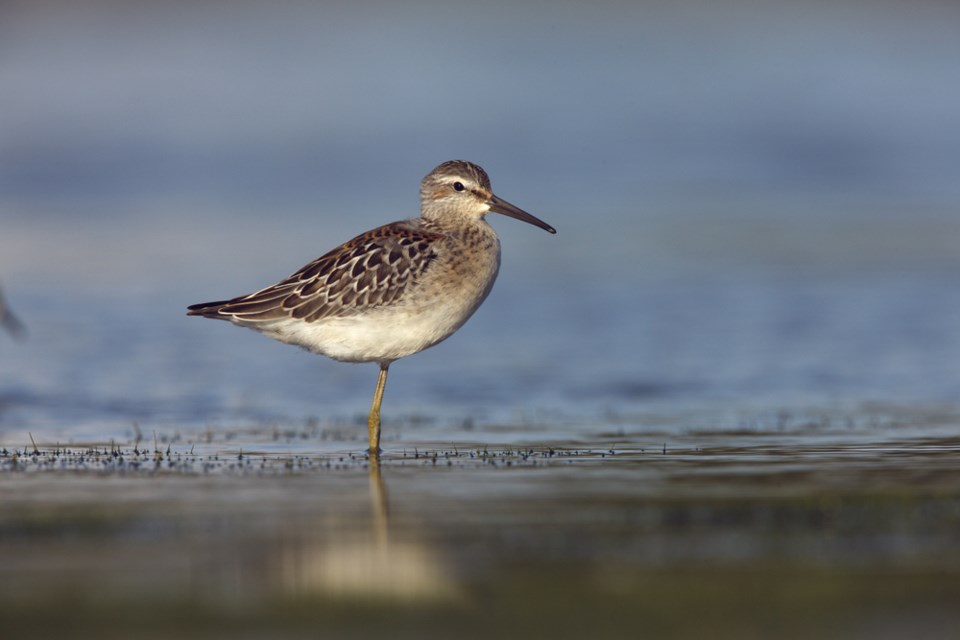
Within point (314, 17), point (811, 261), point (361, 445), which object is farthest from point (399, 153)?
point (361, 445)

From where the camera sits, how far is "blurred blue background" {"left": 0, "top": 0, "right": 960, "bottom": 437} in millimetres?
13734

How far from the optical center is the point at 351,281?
1059 cm

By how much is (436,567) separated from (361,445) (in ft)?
13.3

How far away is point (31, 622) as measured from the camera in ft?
19.3

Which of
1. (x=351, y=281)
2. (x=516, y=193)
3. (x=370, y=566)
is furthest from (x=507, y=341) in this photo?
(x=516, y=193)

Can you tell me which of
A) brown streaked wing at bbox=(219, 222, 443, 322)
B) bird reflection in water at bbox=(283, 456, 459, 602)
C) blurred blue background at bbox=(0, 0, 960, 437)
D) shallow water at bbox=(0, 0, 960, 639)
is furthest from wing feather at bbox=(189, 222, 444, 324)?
bird reflection in water at bbox=(283, 456, 459, 602)

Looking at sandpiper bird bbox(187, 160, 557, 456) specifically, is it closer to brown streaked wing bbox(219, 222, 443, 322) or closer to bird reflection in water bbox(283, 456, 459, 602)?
brown streaked wing bbox(219, 222, 443, 322)

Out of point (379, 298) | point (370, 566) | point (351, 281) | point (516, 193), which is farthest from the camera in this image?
point (516, 193)

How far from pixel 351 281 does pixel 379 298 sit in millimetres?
274

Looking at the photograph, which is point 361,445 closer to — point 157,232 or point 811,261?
point 811,261

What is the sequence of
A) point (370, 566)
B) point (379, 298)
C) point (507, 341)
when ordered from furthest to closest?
point (507, 341), point (379, 298), point (370, 566)

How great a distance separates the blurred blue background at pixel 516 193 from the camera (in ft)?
45.1

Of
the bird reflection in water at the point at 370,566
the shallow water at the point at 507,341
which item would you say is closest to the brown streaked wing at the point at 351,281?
the shallow water at the point at 507,341

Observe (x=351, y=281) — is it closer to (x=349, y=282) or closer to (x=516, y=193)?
(x=349, y=282)
